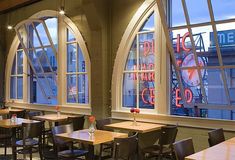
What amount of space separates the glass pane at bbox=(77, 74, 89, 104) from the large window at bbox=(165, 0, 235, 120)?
7.32ft

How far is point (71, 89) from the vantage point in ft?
23.7

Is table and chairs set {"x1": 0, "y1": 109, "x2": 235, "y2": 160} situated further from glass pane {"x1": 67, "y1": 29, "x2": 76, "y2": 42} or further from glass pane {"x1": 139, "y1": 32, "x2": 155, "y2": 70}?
glass pane {"x1": 67, "y1": 29, "x2": 76, "y2": 42}

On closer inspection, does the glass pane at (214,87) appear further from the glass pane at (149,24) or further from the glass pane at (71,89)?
the glass pane at (71,89)

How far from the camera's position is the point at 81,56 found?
691cm

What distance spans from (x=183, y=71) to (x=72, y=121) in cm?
235

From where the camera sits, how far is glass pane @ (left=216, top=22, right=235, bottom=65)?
4598 mm

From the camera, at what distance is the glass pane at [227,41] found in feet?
15.1

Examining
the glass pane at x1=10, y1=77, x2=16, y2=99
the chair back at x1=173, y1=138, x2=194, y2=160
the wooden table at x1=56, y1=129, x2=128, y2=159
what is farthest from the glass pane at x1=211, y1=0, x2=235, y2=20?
the glass pane at x1=10, y1=77, x2=16, y2=99

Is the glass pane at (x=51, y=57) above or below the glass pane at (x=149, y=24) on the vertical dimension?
below

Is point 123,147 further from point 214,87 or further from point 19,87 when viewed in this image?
point 19,87

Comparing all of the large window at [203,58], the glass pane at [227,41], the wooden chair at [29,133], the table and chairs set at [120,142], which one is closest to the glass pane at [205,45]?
the large window at [203,58]

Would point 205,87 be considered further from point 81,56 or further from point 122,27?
point 81,56

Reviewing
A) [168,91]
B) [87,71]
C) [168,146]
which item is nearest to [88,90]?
[87,71]

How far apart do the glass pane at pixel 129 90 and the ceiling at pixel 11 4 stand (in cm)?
376
